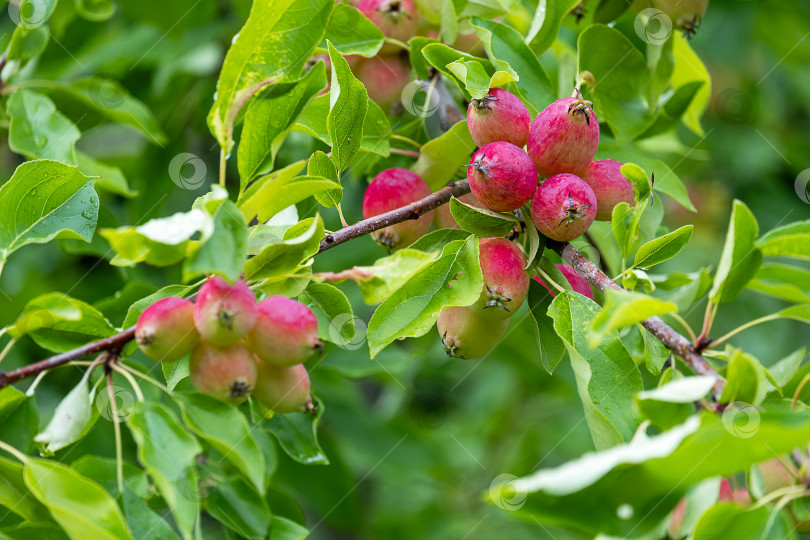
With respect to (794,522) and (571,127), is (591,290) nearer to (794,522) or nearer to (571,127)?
A: (571,127)

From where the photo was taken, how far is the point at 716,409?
85 cm

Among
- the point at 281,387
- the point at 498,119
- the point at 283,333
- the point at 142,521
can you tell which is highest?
the point at 498,119

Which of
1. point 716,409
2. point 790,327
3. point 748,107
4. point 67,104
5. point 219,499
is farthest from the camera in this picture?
point 790,327

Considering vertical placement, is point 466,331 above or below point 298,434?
above

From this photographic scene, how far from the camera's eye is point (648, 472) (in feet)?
2.35

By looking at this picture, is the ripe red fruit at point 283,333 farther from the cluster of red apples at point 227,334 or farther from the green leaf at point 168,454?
the green leaf at point 168,454

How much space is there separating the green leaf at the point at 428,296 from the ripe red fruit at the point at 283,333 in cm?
8

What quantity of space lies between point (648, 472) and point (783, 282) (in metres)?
0.49

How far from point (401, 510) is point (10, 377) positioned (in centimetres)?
217

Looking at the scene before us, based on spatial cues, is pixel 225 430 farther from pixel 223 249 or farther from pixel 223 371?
pixel 223 249

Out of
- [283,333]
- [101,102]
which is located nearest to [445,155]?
[283,333]

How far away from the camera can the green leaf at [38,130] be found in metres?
1.35

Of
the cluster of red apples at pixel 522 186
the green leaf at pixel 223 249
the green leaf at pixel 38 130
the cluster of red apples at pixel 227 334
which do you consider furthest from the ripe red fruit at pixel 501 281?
the green leaf at pixel 38 130

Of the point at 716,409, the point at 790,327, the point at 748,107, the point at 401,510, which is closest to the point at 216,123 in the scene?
the point at 716,409
